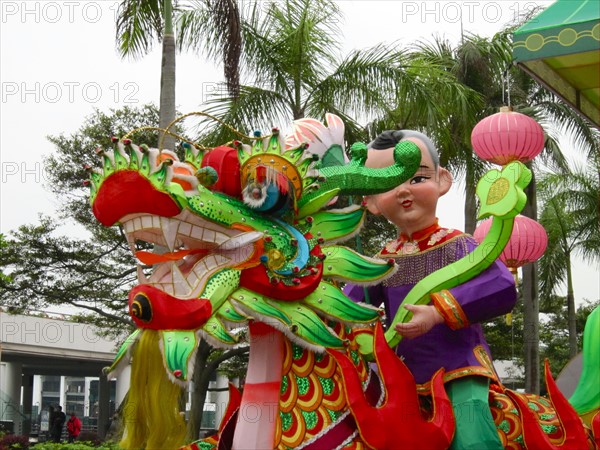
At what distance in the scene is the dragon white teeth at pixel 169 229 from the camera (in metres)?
3.73

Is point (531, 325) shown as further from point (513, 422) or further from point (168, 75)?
point (513, 422)

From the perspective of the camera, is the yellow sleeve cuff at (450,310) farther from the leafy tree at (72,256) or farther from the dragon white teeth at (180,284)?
the leafy tree at (72,256)

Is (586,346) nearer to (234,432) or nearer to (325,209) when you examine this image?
(325,209)

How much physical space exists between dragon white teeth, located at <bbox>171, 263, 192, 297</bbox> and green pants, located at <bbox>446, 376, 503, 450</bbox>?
4.47 feet

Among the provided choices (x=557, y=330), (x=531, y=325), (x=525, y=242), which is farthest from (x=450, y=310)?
(x=557, y=330)

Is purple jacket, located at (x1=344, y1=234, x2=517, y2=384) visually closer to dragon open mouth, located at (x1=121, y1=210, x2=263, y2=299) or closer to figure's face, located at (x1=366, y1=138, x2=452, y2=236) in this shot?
figure's face, located at (x1=366, y1=138, x2=452, y2=236)

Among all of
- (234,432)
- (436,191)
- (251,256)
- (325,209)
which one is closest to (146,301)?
(251,256)

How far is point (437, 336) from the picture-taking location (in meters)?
4.44

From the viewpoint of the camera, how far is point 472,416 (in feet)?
13.7

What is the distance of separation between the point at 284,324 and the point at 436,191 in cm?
137

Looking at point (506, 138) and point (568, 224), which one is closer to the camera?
point (506, 138)

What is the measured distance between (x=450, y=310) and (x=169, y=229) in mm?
1377

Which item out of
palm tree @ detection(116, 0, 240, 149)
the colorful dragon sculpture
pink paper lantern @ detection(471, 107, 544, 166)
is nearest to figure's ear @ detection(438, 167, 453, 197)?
the colorful dragon sculpture

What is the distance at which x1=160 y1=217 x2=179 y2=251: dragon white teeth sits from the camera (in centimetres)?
373
